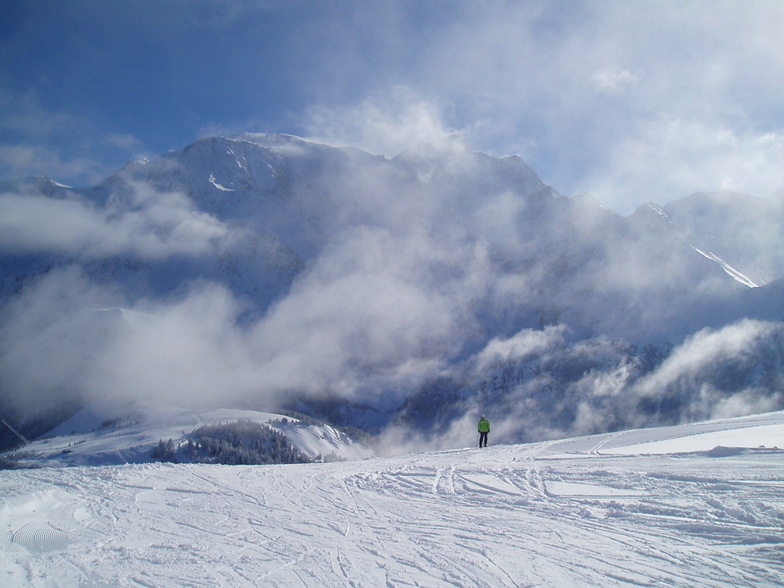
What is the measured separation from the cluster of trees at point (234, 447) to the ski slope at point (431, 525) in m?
107

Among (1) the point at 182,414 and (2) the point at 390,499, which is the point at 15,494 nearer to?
(2) the point at 390,499

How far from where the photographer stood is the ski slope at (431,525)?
7.30 metres

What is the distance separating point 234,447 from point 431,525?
418 ft

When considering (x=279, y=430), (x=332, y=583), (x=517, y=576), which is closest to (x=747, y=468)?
(x=517, y=576)

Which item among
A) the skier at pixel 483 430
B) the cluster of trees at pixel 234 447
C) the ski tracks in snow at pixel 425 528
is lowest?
the cluster of trees at pixel 234 447

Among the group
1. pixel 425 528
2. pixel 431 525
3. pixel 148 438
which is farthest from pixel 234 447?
pixel 425 528

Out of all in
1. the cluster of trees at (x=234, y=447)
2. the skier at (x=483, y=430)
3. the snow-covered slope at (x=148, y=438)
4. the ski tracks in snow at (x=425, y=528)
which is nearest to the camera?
the ski tracks in snow at (x=425, y=528)

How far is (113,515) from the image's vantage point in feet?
37.6

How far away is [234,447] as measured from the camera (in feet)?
413

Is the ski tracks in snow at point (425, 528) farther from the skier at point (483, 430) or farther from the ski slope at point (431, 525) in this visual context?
the skier at point (483, 430)

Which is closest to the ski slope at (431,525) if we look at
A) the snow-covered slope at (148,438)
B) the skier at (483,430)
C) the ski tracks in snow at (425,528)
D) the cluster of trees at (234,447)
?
the ski tracks in snow at (425,528)

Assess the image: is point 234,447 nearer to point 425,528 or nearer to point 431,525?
point 431,525

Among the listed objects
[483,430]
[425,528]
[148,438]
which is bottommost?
[148,438]

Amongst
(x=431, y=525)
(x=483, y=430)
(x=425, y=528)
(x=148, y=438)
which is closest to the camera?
(x=425, y=528)
